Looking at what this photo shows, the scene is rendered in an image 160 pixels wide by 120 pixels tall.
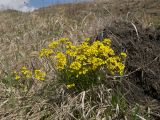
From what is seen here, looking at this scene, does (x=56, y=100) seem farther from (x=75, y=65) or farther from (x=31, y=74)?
(x=75, y=65)

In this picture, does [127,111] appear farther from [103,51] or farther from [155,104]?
[103,51]

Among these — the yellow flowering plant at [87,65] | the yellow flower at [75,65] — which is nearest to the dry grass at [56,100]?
the yellow flowering plant at [87,65]

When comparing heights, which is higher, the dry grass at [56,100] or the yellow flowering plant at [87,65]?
the yellow flowering plant at [87,65]

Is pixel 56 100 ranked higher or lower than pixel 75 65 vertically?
lower

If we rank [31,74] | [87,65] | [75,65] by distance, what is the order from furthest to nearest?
[31,74] → [87,65] → [75,65]

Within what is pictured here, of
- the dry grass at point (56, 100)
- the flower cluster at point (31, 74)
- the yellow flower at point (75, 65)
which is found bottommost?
the dry grass at point (56, 100)

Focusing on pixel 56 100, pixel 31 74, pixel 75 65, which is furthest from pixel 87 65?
pixel 31 74

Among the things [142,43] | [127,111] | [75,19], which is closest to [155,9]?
[75,19]

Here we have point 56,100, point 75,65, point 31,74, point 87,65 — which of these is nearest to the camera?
point 75,65

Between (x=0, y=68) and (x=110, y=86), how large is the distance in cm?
201

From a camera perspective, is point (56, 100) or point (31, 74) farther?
point (31, 74)

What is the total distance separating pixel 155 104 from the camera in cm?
405

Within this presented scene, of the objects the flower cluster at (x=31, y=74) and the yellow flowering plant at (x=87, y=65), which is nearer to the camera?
the yellow flowering plant at (x=87, y=65)

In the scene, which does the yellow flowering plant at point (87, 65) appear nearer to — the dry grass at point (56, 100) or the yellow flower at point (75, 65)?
the yellow flower at point (75, 65)
